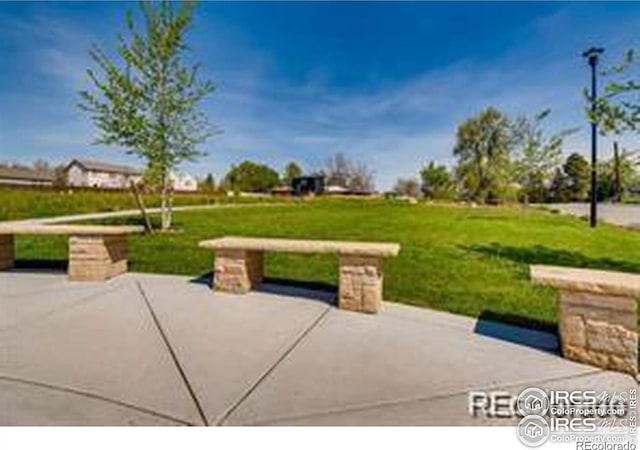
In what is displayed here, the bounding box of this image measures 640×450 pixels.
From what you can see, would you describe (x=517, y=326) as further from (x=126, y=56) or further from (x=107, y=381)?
(x=126, y=56)

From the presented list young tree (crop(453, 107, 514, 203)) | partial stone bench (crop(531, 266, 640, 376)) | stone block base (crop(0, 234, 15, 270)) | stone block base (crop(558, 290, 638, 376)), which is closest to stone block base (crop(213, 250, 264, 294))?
partial stone bench (crop(531, 266, 640, 376))

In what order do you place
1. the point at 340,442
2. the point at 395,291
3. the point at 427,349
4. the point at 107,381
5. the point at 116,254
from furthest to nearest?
the point at 116,254 → the point at 395,291 → the point at 427,349 → the point at 107,381 → the point at 340,442

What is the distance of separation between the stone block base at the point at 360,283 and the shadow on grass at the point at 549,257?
4.87 metres

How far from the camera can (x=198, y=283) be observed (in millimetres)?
6227

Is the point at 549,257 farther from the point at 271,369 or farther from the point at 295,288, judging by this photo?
the point at 271,369

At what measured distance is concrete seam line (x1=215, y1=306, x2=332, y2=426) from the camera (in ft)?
8.97

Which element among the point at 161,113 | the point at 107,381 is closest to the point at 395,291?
the point at 107,381

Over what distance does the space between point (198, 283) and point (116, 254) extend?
4.73 feet

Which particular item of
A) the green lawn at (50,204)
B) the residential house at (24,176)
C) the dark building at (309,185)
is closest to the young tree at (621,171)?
the green lawn at (50,204)

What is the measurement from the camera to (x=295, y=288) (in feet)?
20.1

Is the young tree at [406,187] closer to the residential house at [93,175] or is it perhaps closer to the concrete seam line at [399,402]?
the residential house at [93,175]

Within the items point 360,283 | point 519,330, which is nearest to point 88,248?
point 360,283

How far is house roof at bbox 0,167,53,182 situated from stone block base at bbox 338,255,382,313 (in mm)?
81789

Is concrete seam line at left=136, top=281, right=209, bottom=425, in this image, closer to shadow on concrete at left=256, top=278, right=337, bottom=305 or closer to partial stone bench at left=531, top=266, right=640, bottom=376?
shadow on concrete at left=256, top=278, right=337, bottom=305
